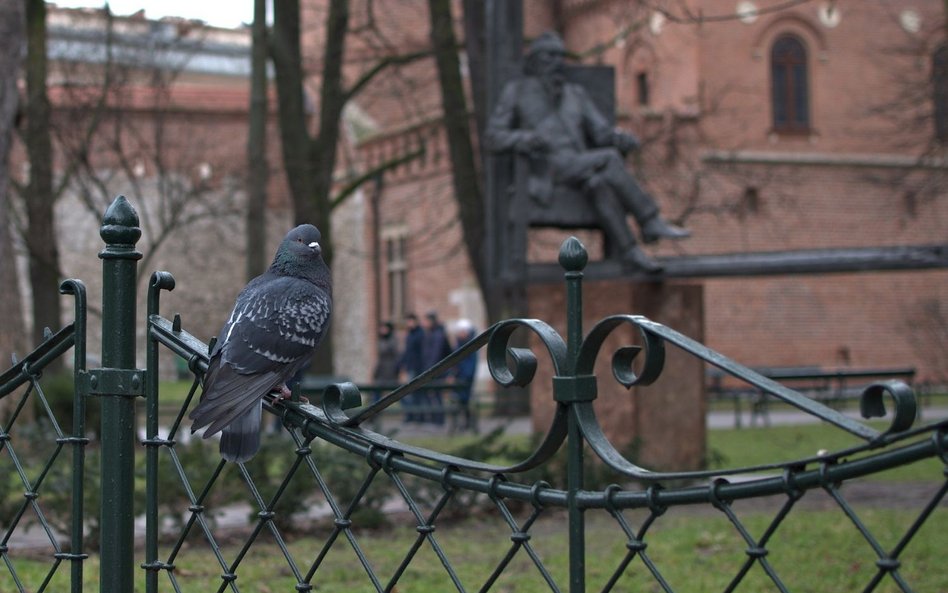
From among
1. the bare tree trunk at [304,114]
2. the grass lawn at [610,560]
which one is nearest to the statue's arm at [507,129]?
the grass lawn at [610,560]

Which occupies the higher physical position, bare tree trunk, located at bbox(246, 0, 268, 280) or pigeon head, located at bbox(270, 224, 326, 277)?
bare tree trunk, located at bbox(246, 0, 268, 280)

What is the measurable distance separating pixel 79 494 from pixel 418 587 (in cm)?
406

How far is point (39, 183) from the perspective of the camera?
20234 millimetres

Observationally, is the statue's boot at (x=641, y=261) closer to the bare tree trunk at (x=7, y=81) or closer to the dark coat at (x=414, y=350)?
the bare tree trunk at (x=7, y=81)

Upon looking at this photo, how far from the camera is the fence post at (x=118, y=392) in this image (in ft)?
10.6

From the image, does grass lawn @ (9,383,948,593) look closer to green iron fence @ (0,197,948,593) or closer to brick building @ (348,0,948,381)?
green iron fence @ (0,197,948,593)

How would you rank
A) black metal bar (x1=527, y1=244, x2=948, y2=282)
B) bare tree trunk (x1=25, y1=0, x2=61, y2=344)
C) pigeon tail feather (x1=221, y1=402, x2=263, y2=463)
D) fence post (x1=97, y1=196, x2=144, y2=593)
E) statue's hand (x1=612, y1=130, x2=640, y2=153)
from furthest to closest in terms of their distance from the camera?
1. bare tree trunk (x1=25, y1=0, x2=61, y2=344)
2. statue's hand (x1=612, y1=130, x2=640, y2=153)
3. black metal bar (x1=527, y1=244, x2=948, y2=282)
4. fence post (x1=97, y1=196, x2=144, y2=593)
5. pigeon tail feather (x1=221, y1=402, x2=263, y2=463)

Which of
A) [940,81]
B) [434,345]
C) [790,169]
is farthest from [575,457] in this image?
[790,169]

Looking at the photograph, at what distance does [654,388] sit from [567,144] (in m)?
2.34

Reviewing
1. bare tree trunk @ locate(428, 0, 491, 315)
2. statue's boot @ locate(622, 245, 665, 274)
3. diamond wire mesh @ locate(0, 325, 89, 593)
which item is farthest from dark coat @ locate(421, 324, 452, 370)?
diamond wire mesh @ locate(0, 325, 89, 593)

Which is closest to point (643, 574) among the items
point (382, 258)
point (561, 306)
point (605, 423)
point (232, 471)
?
point (232, 471)

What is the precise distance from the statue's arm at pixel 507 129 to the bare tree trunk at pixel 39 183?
9576mm

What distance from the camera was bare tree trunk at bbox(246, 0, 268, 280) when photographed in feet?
61.5

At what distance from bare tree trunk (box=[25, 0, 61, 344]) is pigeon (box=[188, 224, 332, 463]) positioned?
16762 mm
